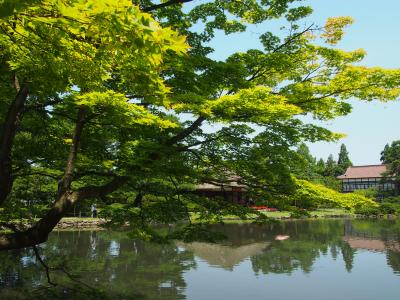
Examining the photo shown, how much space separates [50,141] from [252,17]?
19.4 feet

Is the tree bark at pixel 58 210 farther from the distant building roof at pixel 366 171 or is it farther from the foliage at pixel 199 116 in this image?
the distant building roof at pixel 366 171

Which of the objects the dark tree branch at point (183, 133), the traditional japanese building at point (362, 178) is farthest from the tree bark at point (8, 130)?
the traditional japanese building at point (362, 178)

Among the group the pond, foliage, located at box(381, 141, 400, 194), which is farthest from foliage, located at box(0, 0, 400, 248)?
foliage, located at box(381, 141, 400, 194)

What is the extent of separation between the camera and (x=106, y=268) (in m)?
16.7

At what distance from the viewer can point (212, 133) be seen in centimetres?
905

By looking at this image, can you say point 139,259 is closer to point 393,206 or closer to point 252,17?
point 252,17

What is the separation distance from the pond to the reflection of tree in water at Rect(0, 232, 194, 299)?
0.04 m

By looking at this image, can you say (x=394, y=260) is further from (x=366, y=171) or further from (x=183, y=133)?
(x=366, y=171)

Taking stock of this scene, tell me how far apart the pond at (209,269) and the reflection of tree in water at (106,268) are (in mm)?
35

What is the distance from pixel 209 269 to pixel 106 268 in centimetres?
470

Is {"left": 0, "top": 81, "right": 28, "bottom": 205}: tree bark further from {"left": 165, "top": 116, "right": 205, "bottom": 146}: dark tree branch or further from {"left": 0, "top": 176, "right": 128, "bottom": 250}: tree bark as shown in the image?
{"left": 165, "top": 116, "right": 205, "bottom": 146}: dark tree branch

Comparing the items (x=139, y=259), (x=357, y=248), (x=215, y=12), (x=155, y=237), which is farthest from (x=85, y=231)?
(x=215, y=12)

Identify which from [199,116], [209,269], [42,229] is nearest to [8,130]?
[42,229]

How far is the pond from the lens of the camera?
42.7 feet
